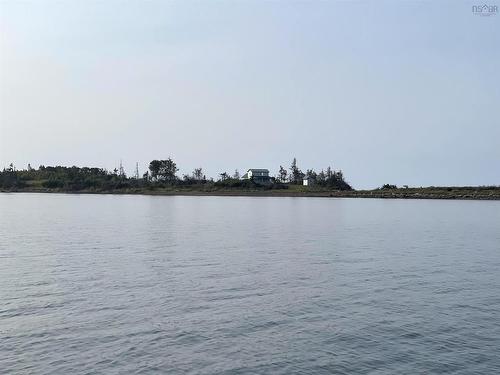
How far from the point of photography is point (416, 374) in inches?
579

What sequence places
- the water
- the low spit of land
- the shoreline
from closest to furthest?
the water → the shoreline → the low spit of land

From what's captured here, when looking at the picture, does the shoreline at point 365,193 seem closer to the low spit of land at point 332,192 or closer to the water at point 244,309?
the low spit of land at point 332,192

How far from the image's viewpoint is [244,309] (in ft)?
70.0

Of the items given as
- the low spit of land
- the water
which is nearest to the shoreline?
the low spit of land

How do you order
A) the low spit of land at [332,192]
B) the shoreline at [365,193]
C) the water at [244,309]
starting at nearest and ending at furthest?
1. the water at [244,309]
2. the shoreline at [365,193]
3. the low spit of land at [332,192]

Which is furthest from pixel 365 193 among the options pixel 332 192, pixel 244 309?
pixel 244 309

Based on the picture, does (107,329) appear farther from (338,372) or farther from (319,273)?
(319,273)

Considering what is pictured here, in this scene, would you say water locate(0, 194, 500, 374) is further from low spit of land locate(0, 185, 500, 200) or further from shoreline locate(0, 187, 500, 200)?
low spit of land locate(0, 185, 500, 200)

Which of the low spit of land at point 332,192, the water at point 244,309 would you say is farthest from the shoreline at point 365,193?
the water at point 244,309

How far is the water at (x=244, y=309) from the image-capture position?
15508mm

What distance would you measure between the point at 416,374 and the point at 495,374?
227 centimetres

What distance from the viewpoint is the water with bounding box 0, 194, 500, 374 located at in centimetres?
1551

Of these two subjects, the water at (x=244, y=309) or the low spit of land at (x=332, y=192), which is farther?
the low spit of land at (x=332, y=192)

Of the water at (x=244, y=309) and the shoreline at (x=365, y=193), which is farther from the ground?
the shoreline at (x=365, y=193)
